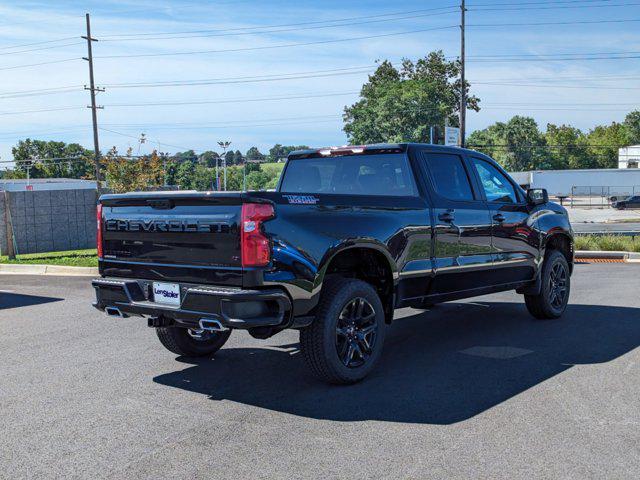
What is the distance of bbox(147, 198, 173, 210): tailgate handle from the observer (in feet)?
17.9

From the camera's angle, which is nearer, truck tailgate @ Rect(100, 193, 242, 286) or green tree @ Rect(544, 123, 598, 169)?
truck tailgate @ Rect(100, 193, 242, 286)

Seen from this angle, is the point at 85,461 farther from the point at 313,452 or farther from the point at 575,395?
the point at 575,395

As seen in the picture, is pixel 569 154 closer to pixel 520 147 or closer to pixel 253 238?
pixel 520 147

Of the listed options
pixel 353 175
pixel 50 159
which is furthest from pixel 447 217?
pixel 50 159

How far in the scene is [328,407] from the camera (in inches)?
204

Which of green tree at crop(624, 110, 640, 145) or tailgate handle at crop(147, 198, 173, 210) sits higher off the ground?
green tree at crop(624, 110, 640, 145)

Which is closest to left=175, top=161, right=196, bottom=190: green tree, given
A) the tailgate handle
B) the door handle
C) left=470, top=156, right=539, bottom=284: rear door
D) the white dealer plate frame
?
left=470, top=156, right=539, bottom=284: rear door

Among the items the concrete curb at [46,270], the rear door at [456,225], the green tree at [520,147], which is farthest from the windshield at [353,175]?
the green tree at [520,147]

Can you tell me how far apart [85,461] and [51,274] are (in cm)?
1187

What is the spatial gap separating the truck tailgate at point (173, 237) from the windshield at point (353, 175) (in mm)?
2145

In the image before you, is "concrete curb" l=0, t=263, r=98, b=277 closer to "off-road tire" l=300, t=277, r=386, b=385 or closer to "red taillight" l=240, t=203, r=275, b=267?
"off-road tire" l=300, t=277, r=386, b=385

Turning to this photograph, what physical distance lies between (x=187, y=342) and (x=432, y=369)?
233 cm

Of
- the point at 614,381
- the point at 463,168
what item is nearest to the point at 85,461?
the point at 614,381

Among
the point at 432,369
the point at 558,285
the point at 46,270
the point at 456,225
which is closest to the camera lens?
the point at 432,369
